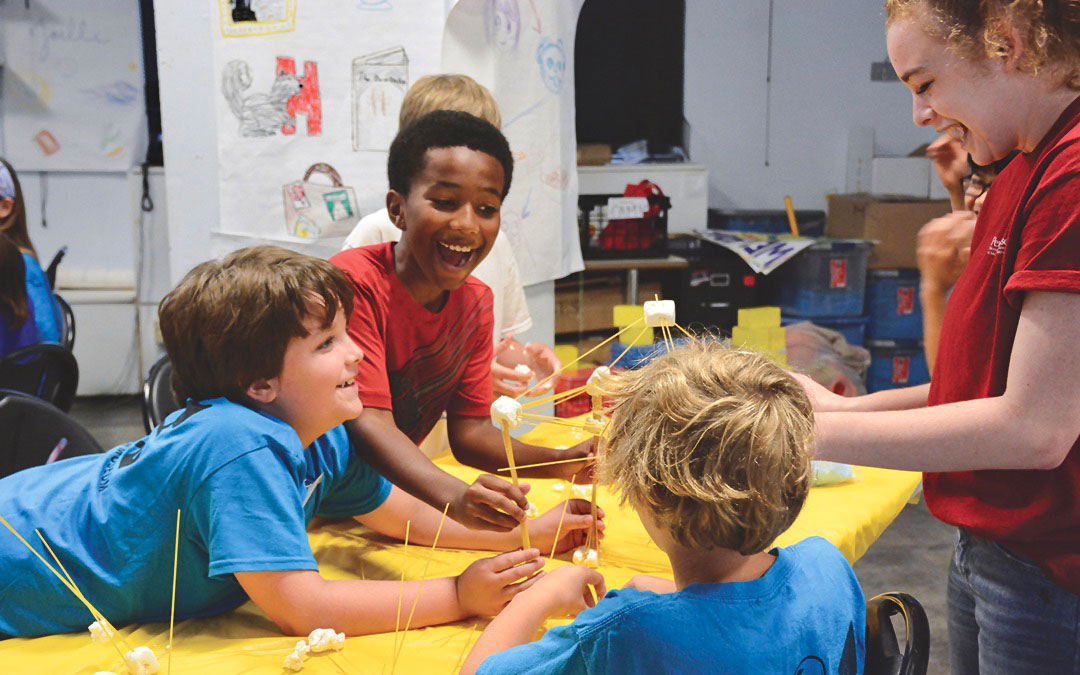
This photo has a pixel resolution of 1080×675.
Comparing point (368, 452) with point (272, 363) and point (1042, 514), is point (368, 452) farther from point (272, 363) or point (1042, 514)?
point (1042, 514)

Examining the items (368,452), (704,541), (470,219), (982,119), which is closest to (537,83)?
(470,219)

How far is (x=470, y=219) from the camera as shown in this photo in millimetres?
1728

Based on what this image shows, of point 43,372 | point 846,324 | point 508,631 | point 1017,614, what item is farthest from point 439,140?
point 846,324

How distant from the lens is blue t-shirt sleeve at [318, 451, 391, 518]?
1642 mm

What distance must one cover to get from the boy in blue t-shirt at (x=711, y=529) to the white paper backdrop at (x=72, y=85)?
5620 millimetres

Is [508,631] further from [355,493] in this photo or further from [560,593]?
[355,493]

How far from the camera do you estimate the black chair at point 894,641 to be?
45.0 inches

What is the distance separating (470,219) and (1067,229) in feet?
3.31

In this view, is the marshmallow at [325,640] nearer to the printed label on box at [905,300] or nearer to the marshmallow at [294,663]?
A: the marshmallow at [294,663]

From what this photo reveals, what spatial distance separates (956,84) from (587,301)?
4.04m

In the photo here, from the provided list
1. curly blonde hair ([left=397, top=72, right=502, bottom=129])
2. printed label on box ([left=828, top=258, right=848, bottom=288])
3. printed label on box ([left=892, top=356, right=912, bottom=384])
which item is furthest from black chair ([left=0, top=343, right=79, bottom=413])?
printed label on box ([left=892, top=356, right=912, bottom=384])

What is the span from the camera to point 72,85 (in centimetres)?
570

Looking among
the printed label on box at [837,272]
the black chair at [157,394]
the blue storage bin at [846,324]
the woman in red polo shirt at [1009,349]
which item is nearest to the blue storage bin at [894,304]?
the blue storage bin at [846,324]

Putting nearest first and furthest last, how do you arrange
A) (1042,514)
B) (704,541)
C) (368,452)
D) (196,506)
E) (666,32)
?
1. (704,541)
2. (1042,514)
3. (196,506)
4. (368,452)
5. (666,32)
